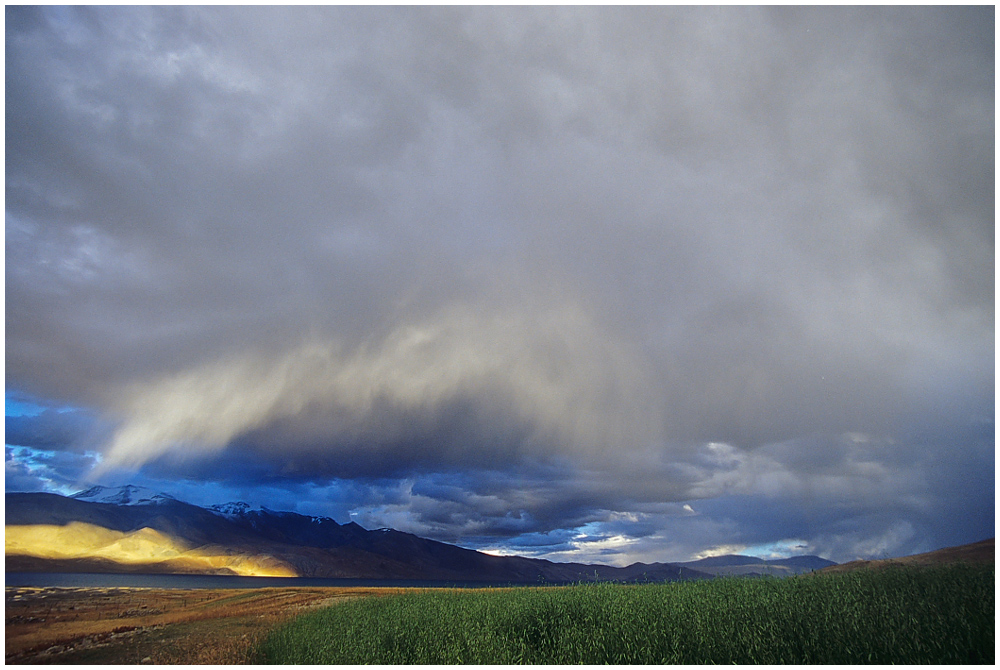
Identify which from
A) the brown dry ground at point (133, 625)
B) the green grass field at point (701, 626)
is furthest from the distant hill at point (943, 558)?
the brown dry ground at point (133, 625)

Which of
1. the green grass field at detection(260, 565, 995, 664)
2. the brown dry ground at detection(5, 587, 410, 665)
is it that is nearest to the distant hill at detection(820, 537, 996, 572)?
the green grass field at detection(260, 565, 995, 664)

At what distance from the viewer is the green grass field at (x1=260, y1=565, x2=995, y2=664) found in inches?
385

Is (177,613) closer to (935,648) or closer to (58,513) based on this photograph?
(935,648)

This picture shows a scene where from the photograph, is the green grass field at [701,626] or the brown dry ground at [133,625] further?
the brown dry ground at [133,625]

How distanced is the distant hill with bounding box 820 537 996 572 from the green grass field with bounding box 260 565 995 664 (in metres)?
0.89

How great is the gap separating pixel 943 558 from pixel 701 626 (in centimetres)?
824

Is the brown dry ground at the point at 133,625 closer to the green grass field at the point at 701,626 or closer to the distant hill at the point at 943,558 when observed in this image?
the green grass field at the point at 701,626

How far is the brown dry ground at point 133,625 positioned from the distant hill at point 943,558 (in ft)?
60.1

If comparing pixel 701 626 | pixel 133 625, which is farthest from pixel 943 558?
pixel 133 625

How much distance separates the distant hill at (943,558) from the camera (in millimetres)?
12577

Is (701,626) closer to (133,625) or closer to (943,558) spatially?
(943,558)

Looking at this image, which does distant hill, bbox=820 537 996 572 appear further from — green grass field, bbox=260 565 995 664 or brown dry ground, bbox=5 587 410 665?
brown dry ground, bbox=5 587 410 665

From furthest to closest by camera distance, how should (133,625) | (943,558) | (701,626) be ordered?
(133,625) < (943,558) < (701,626)

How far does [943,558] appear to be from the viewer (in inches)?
544
